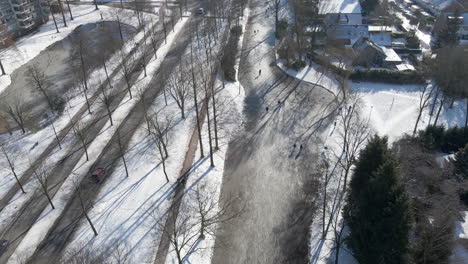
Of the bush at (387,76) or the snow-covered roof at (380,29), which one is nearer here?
the bush at (387,76)

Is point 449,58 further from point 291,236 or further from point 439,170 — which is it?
point 291,236

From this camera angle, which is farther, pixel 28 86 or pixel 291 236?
pixel 28 86

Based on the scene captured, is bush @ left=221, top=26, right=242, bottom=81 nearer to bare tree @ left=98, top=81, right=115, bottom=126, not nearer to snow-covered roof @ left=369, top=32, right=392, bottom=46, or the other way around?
bare tree @ left=98, top=81, right=115, bottom=126

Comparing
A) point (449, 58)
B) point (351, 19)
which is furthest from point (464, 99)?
point (351, 19)

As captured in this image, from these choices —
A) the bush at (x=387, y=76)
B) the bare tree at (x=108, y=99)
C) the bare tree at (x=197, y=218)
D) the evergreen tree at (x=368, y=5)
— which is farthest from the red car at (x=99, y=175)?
the evergreen tree at (x=368, y=5)

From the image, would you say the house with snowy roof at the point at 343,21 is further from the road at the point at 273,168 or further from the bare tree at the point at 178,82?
the bare tree at the point at 178,82

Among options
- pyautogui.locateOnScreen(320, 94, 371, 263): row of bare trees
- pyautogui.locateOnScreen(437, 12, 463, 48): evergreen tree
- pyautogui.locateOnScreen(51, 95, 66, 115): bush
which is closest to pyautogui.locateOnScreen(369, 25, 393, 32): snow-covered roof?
pyautogui.locateOnScreen(437, 12, 463, 48): evergreen tree

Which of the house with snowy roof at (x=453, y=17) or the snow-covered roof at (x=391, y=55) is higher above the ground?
the house with snowy roof at (x=453, y=17)
